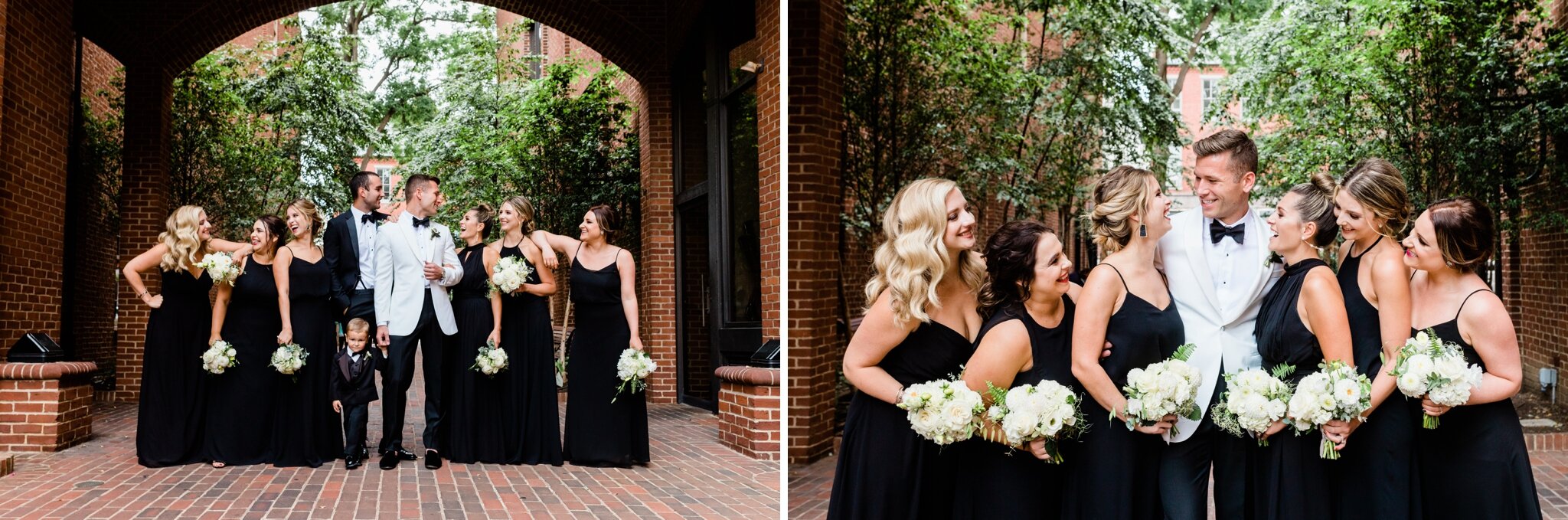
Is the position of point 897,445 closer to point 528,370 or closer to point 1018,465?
point 1018,465

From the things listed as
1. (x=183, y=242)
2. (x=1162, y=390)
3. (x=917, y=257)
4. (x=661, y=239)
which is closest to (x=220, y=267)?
(x=183, y=242)

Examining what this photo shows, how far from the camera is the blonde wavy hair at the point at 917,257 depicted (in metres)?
3.17

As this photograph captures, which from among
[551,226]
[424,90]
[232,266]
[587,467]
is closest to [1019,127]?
[551,226]

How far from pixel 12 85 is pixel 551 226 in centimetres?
610

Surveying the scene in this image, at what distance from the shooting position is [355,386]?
644cm

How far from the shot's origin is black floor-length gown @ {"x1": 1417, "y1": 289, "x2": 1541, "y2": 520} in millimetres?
3662

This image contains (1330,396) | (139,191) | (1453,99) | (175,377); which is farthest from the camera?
(139,191)

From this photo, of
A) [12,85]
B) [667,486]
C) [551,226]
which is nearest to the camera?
[667,486]

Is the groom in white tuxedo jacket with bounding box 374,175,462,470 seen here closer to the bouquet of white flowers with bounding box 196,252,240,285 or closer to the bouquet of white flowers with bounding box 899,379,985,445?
the bouquet of white flowers with bounding box 196,252,240,285

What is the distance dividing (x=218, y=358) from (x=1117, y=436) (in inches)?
214

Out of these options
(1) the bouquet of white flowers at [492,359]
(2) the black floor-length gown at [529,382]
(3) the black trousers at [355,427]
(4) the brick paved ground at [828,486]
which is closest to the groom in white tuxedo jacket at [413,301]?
(3) the black trousers at [355,427]

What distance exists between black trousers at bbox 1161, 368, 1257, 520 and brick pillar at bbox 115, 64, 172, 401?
33.4 ft

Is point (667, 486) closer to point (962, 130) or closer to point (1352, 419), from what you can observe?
point (1352, 419)

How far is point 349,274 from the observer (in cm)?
669
